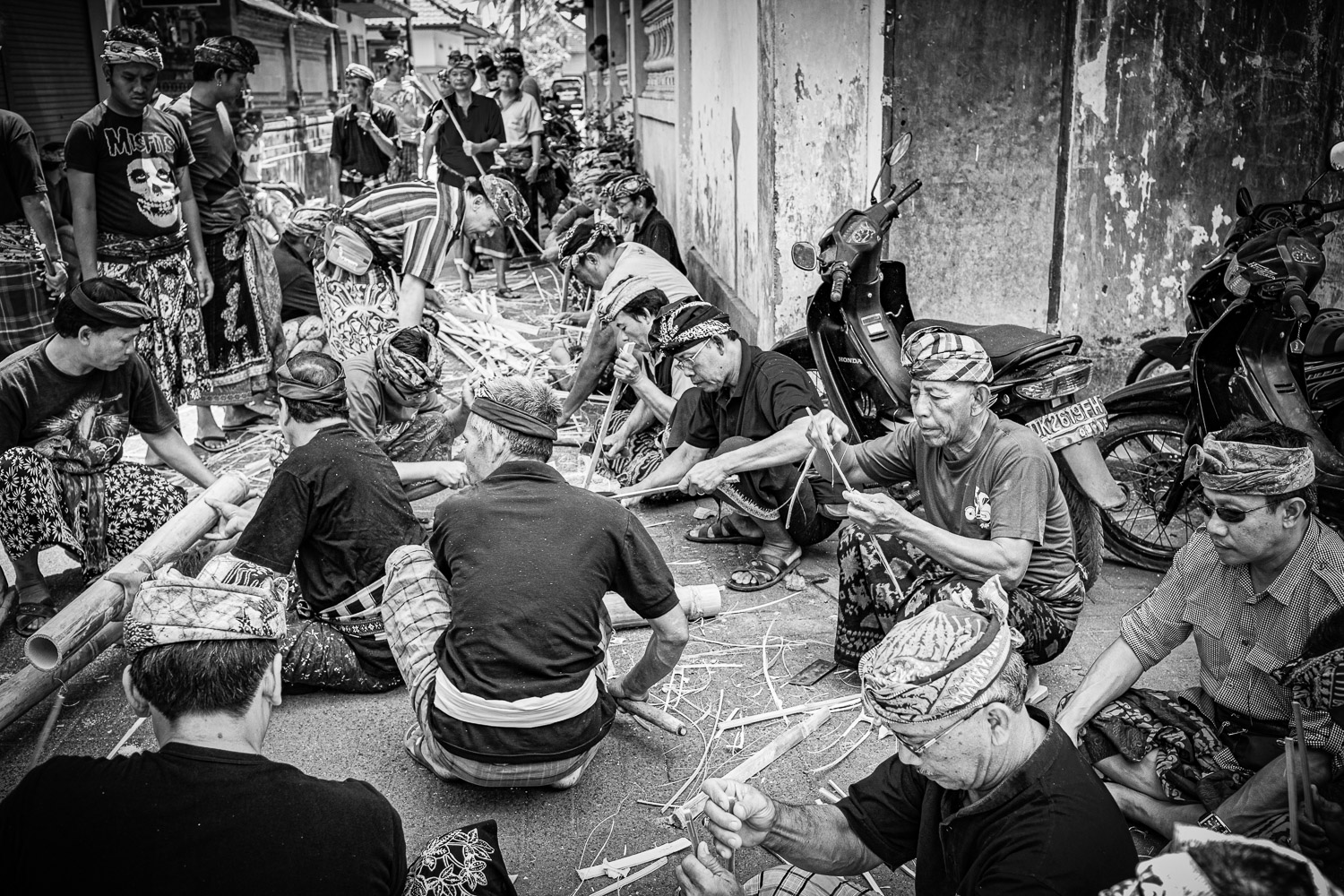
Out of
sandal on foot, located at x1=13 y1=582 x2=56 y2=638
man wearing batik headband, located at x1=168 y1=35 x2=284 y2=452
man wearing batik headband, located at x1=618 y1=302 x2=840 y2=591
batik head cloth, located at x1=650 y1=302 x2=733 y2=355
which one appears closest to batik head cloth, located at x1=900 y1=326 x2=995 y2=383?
man wearing batik headband, located at x1=618 y1=302 x2=840 y2=591

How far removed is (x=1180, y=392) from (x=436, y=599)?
3.21m

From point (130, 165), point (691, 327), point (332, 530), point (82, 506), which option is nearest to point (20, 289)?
point (130, 165)

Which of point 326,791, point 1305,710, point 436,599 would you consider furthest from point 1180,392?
point 326,791

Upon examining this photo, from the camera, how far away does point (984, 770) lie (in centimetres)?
221

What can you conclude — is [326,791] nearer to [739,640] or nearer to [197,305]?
[739,640]

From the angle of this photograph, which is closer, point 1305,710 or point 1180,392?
point 1305,710

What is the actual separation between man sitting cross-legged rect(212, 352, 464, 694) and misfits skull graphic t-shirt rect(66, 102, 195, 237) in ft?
9.10

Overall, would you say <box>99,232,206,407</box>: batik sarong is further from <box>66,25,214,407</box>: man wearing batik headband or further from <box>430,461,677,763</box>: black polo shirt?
<box>430,461,677,763</box>: black polo shirt

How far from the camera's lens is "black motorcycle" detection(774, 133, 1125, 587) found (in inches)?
171

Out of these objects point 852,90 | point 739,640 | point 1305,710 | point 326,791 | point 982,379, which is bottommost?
point 739,640

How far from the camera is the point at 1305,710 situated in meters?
2.83

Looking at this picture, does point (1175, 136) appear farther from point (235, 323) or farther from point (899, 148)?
point (235, 323)

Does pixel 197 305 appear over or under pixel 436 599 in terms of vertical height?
over

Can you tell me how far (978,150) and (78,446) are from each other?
4697 millimetres
